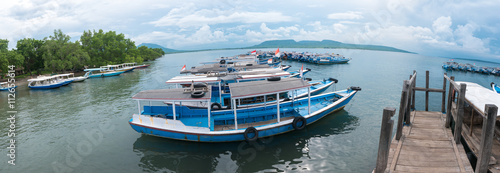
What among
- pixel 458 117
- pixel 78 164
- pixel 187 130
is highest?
pixel 458 117

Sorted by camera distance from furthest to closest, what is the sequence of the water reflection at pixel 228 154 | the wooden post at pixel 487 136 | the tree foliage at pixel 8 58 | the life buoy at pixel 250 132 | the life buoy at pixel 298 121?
the tree foliage at pixel 8 58
the life buoy at pixel 298 121
the life buoy at pixel 250 132
the water reflection at pixel 228 154
the wooden post at pixel 487 136

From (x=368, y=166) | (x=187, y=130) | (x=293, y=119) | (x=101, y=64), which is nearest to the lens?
(x=368, y=166)

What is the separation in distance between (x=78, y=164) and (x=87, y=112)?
415 inches

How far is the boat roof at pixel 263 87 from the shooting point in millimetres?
12852

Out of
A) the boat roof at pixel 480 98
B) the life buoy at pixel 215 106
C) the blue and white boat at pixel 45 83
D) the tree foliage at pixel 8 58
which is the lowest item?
the life buoy at pixel 215 106

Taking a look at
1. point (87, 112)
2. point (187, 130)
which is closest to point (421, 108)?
point (187, 130)

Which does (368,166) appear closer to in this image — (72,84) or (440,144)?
(440,144)

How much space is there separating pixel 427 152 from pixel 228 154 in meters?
8.55

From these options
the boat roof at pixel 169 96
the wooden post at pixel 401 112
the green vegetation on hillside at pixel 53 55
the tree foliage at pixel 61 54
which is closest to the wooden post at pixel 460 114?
the wooden post at pixel 401 112

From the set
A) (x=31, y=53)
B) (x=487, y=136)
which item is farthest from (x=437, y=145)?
(x=31, y=53)

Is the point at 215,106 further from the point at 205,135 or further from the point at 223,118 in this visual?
the point at 205,135

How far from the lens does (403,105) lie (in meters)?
9.67

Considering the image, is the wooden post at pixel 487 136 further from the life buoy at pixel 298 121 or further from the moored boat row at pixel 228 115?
the moored boat row at pixel 228 115

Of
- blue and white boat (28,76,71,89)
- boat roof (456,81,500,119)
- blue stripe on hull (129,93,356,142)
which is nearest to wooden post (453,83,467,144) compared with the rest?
boat roof (456,81,500,119)
